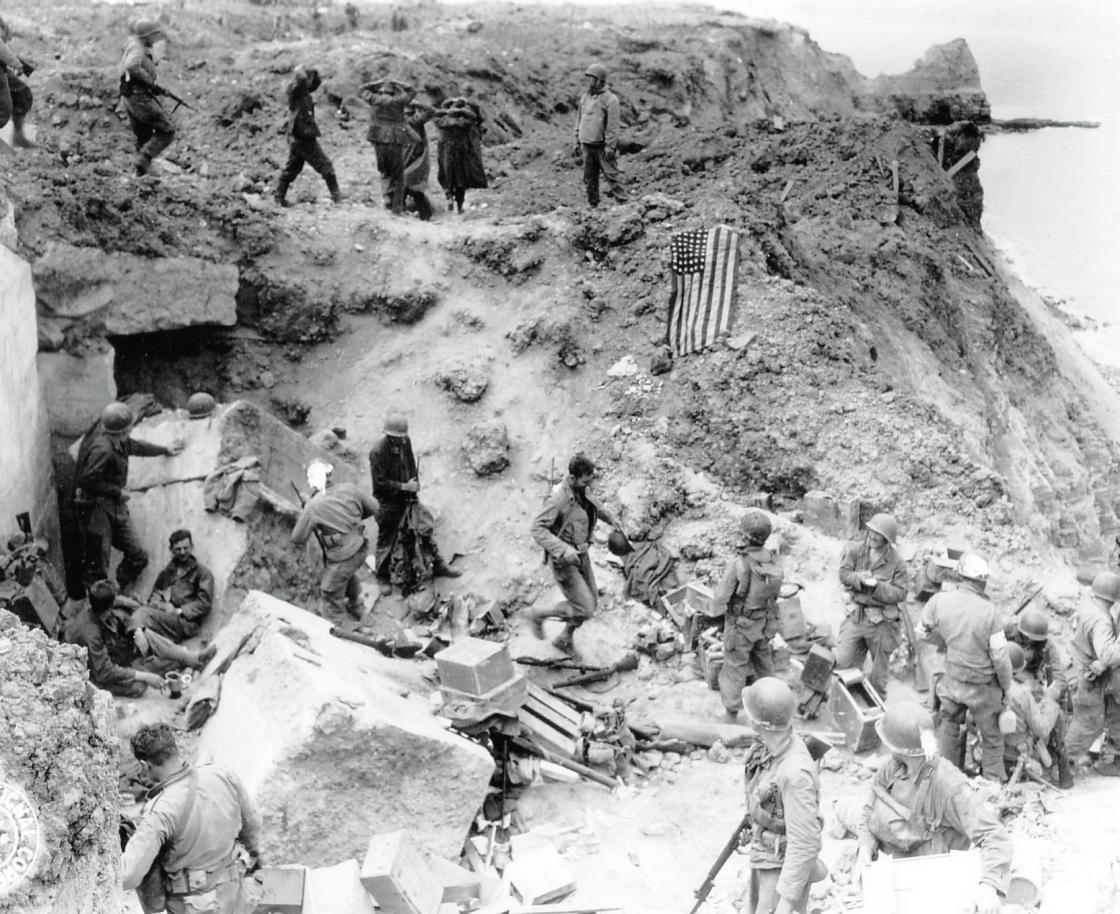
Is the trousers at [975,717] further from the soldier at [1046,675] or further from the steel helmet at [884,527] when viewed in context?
the steel helmet at [884,527]

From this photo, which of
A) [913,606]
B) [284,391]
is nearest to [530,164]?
[284,391]

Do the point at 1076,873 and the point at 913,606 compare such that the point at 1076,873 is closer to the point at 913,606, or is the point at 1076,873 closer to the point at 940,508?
the point at 913,606

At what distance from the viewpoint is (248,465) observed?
30.6ft

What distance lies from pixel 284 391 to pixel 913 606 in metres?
6.34

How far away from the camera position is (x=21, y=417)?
30.2 feet

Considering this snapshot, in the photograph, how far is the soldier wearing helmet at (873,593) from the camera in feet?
26.3

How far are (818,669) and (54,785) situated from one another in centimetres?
535

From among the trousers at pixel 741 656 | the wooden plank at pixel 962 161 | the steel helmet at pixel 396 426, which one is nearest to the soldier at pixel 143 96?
the steel helmet at pixel 396 426

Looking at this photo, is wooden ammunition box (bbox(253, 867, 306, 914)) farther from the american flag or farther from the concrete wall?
the american flag

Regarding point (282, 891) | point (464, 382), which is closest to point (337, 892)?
point (282, 891)

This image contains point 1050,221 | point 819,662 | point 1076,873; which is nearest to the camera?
point 1076,873

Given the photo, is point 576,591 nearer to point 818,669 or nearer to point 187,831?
point 818,669

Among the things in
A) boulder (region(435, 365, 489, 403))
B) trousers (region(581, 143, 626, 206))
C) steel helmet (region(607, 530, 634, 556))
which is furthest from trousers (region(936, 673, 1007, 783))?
trousers (region(581, 143, 626, 206))

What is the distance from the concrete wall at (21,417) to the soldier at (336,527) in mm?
2096
